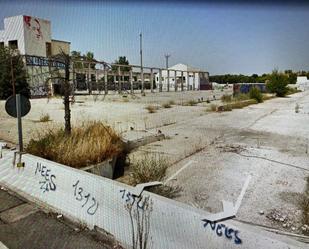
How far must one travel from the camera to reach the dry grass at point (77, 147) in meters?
5.17

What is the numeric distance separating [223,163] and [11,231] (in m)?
4.65

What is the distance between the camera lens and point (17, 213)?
4.20 meters

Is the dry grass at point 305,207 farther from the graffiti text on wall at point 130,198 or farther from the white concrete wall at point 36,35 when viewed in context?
the white concrete wall at point 36,35

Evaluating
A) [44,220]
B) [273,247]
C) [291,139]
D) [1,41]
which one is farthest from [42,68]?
[273,247]

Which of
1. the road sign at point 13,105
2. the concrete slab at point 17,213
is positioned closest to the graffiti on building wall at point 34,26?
the road sign at point 13,105

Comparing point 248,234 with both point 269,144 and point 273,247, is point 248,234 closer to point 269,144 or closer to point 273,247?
point 273,247

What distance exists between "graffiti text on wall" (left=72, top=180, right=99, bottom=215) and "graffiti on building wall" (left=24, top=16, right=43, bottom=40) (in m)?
42.7

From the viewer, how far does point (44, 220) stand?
13.0 ft

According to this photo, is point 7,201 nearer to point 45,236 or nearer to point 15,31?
point 45,236

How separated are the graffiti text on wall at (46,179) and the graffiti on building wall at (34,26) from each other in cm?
4172

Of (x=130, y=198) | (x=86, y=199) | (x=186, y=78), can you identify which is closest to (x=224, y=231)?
(x=130, y=198)

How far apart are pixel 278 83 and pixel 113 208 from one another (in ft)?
131

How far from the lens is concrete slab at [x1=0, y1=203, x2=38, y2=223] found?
4.03 metres

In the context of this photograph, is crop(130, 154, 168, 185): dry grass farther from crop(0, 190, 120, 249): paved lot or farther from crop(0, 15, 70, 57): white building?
crop(0, 15, 70, 57): white building
